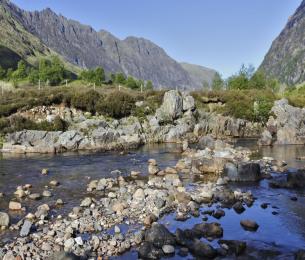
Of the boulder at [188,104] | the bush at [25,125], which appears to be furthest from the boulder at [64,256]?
the boulder at [188,104]

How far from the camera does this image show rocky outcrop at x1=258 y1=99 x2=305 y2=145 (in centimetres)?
5950

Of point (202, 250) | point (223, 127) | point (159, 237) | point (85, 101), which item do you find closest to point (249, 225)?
point (202, 250)

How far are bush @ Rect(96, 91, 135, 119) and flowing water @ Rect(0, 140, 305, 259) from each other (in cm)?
1532

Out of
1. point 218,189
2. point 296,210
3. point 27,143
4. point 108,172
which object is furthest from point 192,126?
point 296,210

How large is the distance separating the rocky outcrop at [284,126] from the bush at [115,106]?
23.8 m

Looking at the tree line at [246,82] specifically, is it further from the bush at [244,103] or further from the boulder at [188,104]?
the boulder at [188,104]

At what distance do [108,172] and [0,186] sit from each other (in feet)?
31.7

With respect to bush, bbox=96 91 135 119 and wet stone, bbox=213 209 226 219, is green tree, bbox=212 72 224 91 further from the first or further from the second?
wet stone, bbox=213 209 226 219

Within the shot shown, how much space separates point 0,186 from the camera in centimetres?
3003

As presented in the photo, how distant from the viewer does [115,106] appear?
67875 mm

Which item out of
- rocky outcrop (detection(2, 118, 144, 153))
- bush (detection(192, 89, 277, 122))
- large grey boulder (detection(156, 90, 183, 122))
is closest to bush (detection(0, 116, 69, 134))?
rocky outcrop (detection(2, 118, 144, 153))

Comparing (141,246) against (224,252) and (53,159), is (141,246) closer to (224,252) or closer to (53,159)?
(224,252)

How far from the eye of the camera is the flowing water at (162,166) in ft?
63.8

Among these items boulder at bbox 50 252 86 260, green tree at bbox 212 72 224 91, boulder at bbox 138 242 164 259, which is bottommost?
boulder at bbox 138 242 164 259
